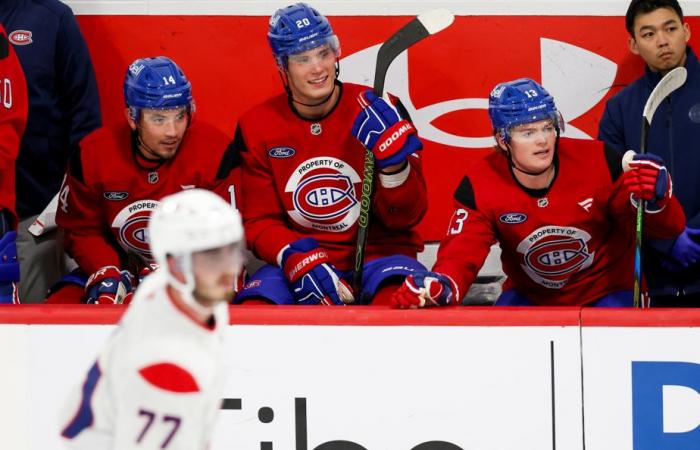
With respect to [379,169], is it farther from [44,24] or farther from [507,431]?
[44,24]

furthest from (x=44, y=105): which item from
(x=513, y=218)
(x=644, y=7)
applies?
(x=644, y=7)

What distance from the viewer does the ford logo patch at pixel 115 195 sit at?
4.17m

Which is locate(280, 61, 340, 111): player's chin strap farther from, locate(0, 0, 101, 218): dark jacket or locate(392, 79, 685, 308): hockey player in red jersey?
Result: locate(0, 0, 101, 218): dark jacket

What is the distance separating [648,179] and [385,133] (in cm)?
73

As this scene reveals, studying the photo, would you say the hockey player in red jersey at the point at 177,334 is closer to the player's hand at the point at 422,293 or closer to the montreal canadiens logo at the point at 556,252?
the player's hand at the point at 422,293

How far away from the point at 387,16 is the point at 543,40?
55 centimetres

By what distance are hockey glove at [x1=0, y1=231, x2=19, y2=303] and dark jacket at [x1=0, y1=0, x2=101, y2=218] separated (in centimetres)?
62

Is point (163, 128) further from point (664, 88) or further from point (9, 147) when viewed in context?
point (664, 88)

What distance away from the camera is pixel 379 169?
393cm

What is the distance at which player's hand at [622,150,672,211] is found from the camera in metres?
3.63

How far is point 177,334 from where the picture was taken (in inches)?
80.6

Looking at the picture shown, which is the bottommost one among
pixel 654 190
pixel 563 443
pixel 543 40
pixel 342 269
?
pixel 563 443

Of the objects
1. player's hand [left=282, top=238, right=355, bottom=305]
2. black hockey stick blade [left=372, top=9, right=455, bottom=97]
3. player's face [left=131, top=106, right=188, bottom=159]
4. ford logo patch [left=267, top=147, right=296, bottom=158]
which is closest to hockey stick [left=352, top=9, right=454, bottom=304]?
black hockey stick blade [left=372, top=9, right=455, bottom=97]

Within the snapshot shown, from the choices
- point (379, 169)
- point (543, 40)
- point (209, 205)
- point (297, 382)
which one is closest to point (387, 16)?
point (543, 40)
